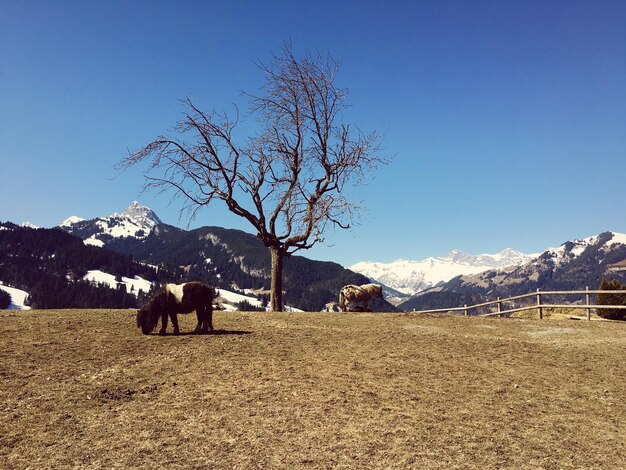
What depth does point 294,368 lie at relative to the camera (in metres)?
13.3

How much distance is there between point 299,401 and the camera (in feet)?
34.9

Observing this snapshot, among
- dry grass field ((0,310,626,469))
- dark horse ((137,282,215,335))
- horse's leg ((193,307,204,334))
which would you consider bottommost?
dry grass field ((0,310,626,469))

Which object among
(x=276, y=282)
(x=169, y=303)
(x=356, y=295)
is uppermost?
(x=276, y=282)

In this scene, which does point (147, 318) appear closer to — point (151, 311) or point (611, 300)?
point (151, 311)

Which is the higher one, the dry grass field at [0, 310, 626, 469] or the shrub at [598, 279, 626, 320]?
the shrub at [598, 279, 626, 320]

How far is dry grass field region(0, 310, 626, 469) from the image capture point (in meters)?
8.23

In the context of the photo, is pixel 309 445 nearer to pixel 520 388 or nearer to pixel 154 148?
pixel 520 388

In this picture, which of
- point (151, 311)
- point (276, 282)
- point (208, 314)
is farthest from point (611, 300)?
point (151, 311)

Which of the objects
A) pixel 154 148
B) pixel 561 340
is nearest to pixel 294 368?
pixel 561 340

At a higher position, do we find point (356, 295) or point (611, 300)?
point (356, 295)

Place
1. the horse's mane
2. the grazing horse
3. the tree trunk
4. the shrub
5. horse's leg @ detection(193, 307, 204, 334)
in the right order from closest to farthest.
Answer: the horse's mane < horse's leg @ detection(193, 307, 204, 334) < the tree trunk < the grazing horse < the shrub

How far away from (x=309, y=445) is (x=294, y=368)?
4.74 m

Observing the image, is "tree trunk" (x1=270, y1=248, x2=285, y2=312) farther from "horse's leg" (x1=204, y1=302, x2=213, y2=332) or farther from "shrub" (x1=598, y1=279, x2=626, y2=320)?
"shrub" (x1=598, y1=279, x2=626, y2=320)

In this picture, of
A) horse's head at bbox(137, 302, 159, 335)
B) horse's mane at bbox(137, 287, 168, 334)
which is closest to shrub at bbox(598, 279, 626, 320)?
horse's mane at bbox(137, 287, 168, 334)
